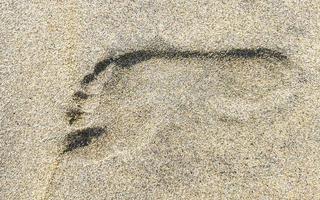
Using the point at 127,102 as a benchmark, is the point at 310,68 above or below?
above

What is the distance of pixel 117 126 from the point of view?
67.1 inches

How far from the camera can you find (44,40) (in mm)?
1795

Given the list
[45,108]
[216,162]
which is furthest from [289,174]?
[45,108]

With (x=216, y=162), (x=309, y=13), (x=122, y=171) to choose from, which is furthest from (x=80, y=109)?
(x=309, y=13)

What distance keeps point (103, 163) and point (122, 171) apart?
0.07 metres

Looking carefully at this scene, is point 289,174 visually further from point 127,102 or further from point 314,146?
point 127,102

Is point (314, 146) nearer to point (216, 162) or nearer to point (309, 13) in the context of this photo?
point (216, 162)

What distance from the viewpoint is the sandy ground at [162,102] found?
1.64 meters

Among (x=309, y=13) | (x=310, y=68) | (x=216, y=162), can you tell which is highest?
(x=309, y=13)

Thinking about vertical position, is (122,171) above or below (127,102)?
below

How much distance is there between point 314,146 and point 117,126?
667 millimetres

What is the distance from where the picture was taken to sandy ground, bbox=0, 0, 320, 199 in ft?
5.39

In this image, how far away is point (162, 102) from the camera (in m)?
1.72

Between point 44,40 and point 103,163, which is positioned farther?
point 44,40
